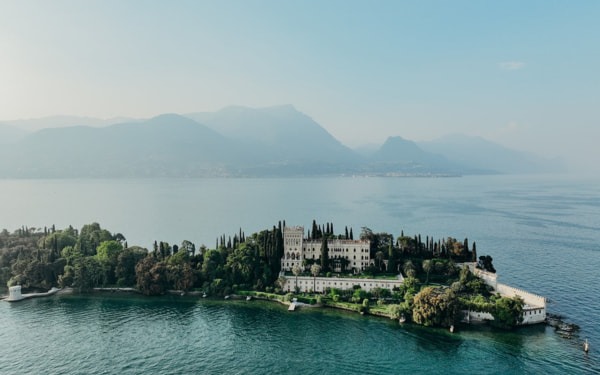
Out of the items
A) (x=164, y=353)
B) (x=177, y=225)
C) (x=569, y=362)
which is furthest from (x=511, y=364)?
(x=177, y=225)

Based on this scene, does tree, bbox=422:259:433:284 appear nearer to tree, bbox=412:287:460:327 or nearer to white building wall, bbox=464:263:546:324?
white building wall, bbox=464:263:546:324

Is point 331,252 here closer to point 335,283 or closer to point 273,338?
point 335,283

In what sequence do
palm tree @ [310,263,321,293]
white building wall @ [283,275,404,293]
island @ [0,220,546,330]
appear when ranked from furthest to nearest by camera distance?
palm tree @ [310,263,321,293]
white building wall @ [283,275,404,293]
island @ [0,220,546,330]

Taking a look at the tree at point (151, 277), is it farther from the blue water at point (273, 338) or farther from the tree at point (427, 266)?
the tree at point (427, 266)

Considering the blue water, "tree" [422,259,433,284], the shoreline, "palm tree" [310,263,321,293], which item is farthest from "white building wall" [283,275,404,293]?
the blue water

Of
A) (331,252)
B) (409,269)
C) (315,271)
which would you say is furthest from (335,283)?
(409,269)

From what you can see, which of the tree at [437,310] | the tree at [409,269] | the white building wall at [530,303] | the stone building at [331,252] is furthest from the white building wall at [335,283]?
the white building wall at [530,303]

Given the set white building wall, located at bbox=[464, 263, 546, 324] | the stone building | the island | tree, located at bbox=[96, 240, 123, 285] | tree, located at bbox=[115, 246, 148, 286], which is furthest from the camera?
the stone building

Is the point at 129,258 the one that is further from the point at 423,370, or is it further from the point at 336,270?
the point at 423,370
